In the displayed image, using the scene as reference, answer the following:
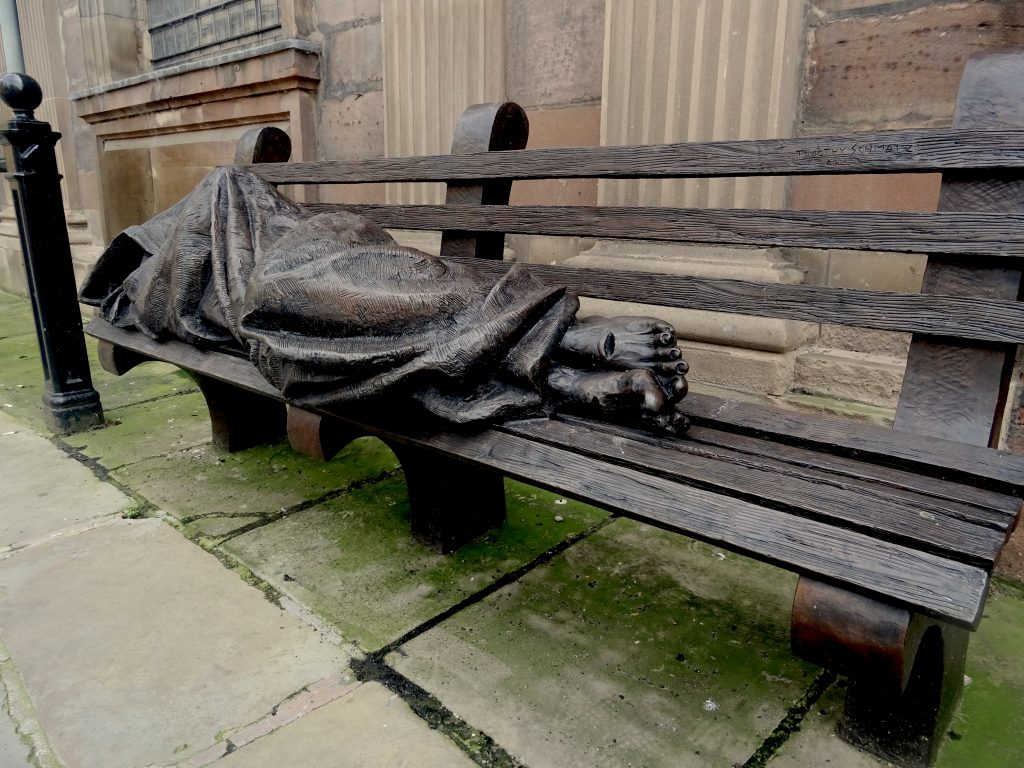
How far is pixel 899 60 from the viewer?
2242mm

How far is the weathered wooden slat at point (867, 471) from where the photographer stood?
1.19 metres

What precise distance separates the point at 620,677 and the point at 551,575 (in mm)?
445

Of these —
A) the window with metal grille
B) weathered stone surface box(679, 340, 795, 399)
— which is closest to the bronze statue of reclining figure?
weathered stone surface box(679, 340, 795, 399)

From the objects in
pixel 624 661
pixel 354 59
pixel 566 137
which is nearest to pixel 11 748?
pixel 624 661

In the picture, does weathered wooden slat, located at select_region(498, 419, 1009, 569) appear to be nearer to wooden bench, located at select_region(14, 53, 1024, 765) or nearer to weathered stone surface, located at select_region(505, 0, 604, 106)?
wooden bench, located at select_region(14, 53, 1024, 765)

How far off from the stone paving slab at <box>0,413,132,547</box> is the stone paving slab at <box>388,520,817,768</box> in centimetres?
136

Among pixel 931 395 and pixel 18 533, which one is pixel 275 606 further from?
pixel 931 395

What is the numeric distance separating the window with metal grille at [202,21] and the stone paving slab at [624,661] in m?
4.44

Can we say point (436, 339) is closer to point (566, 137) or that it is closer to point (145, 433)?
point (566, 137)

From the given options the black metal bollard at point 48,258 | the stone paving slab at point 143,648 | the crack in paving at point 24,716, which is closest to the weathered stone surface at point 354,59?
the black metal bollard at point 48,258

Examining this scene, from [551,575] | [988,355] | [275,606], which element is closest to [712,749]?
[551,575]

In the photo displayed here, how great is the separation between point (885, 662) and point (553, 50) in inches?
112

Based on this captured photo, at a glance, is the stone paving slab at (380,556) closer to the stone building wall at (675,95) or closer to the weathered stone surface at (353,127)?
the stone building wall at (675,95)

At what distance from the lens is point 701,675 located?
63.6 inches
